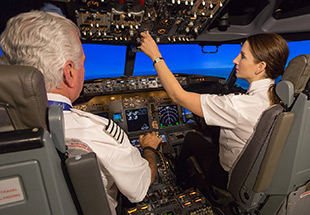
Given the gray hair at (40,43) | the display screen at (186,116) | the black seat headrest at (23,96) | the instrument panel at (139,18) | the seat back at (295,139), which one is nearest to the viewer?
the black seat headrest at (23,96)

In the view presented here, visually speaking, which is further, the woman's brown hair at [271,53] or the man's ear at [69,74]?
the woman's brown hair at [271,53]

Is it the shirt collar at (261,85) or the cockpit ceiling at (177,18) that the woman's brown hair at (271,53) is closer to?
the shirt collar at (261,85)

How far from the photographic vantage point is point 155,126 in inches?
103

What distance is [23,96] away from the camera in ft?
1.51

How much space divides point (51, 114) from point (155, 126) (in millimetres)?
2134

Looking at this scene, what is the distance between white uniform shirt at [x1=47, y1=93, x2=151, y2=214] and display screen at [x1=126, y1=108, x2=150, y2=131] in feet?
5.38

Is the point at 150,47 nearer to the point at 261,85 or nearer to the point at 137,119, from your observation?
the point at 261,85

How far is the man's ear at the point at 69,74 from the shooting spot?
2.48 ft

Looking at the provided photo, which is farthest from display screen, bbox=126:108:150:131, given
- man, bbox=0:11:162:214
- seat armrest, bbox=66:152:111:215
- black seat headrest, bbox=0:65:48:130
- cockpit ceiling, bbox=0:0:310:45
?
black seat headrest, bbox=0:65:48:130

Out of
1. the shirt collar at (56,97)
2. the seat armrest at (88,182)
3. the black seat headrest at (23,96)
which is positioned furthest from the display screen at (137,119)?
the black seat headrest at (23,96)

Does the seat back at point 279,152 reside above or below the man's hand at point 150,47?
below

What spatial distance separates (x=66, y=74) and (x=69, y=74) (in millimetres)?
23

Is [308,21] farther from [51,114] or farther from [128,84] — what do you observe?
[51,114]

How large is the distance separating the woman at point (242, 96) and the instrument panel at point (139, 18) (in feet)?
1.47
